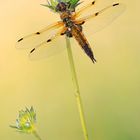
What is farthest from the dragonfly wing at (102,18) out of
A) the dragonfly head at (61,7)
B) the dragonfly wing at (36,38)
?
the dragonfly head at (61,7)

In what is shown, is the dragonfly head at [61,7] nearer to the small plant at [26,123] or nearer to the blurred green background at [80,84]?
the small plant at [26,123]

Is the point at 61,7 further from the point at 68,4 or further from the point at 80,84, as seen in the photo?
the point at 80,84

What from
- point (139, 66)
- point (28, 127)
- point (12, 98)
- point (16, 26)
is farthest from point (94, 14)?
point (16, 26)

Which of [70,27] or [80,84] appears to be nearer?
[70,27]

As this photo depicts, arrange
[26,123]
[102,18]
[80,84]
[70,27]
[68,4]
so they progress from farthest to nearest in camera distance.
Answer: [80,84] → [102,18] → [70,27] → [26,123] → [68,4]

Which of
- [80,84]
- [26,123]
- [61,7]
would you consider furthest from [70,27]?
[80,84]

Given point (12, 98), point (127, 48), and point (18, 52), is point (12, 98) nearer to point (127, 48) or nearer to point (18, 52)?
point (18, 52)
